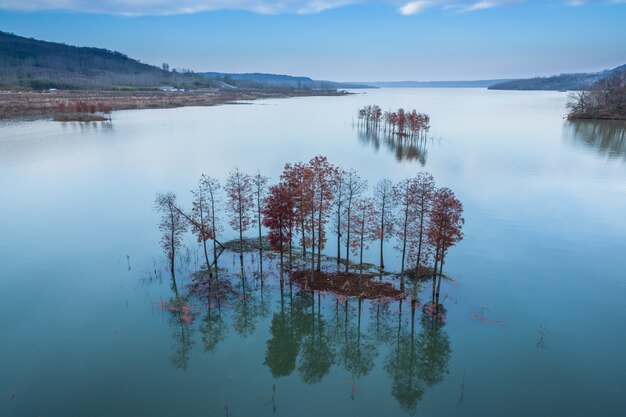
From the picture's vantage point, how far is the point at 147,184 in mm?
60812

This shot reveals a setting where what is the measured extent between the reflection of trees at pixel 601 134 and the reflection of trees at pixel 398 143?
126ft

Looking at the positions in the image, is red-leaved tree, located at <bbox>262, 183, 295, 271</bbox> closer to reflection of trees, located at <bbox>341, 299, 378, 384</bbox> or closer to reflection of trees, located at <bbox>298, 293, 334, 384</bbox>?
reflection of trees, located at <bbox>298, 293, 334, 384</bbox>

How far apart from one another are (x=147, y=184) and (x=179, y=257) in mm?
28396

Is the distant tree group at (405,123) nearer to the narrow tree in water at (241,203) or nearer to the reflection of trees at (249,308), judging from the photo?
the narrow tree in water at (241,203)

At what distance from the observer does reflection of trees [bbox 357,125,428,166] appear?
277ft

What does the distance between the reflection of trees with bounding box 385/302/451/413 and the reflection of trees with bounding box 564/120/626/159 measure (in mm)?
80243

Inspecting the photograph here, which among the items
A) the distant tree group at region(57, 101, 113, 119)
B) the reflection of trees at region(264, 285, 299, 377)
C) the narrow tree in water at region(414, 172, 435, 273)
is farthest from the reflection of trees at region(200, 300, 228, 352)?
the distant tree group at region(57, 101, 113, 119)

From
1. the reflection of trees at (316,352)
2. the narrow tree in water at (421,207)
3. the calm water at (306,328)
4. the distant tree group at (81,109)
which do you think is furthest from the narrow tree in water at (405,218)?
the distant tree group at (81,109)

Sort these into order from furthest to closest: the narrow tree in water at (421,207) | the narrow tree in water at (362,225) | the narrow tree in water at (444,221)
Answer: the narrow tree in water at (362,225), the narrow tree in water at (421,207), the narrow tree in water at (444,221)

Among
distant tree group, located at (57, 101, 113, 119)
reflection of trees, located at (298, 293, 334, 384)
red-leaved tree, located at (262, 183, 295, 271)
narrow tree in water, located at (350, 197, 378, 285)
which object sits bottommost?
reflection of trees, located at (298, 293, 334, 384)

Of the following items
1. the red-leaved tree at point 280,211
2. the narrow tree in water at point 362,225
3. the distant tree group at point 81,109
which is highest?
the distant tree group at point 81,109

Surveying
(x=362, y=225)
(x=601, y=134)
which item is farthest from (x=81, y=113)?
(x=601, y=134)

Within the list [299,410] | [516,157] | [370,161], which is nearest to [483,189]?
[370,161]

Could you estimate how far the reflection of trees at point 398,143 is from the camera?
277ft
